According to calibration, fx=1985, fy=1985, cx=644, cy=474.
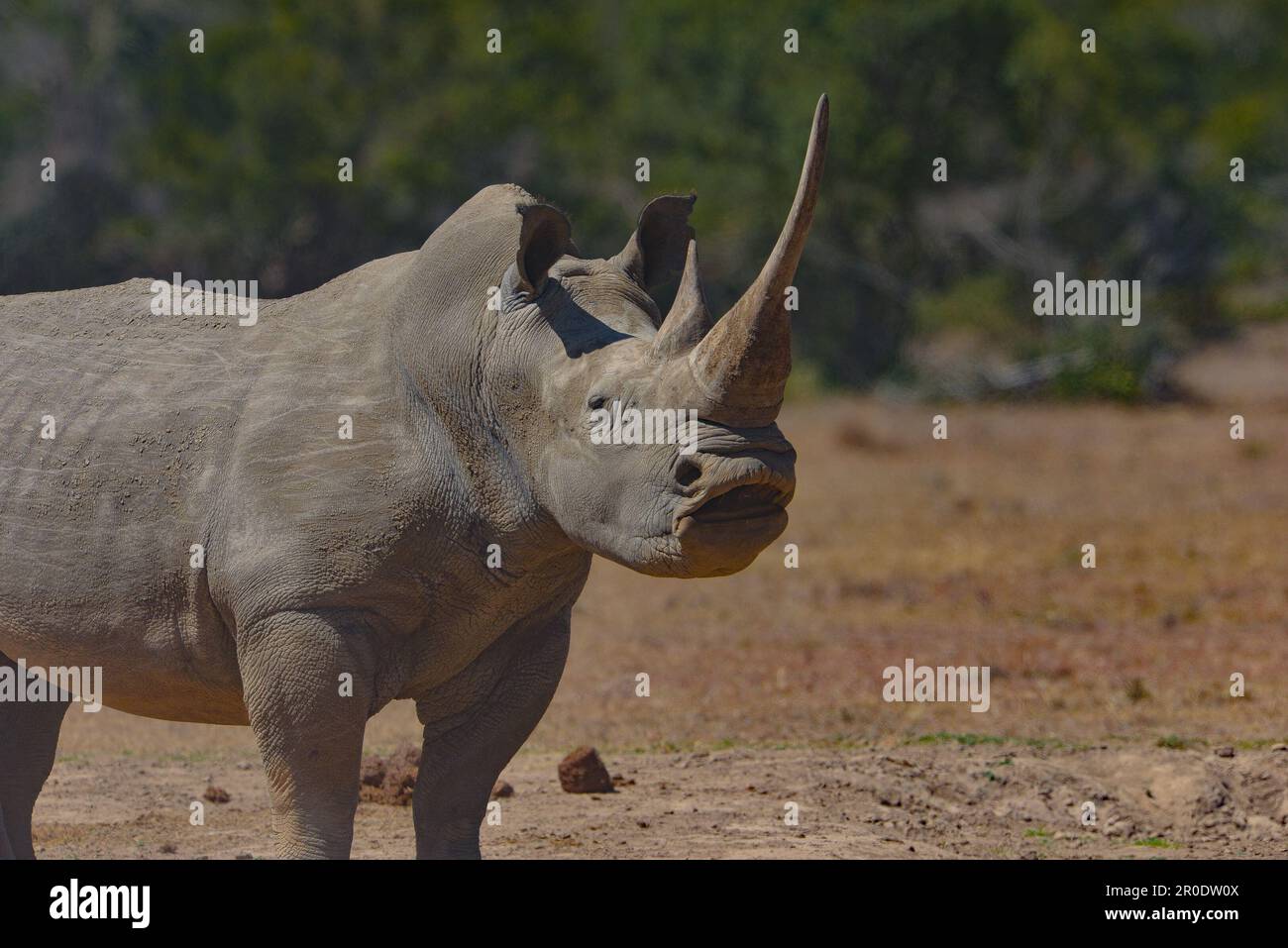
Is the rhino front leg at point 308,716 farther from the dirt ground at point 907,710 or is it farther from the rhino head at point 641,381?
the dirt ground at point 907,710

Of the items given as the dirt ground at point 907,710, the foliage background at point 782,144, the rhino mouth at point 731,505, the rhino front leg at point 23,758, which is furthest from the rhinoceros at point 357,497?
the foliage background at point 782,144

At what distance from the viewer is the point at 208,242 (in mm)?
28953

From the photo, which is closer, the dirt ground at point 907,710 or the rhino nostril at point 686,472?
the rhino nostril at point 686,472

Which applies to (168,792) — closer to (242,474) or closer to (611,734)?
(611,734)

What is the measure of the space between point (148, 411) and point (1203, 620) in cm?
881

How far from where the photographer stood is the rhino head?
17.0 ft

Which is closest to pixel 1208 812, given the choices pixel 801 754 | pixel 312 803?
pixel 801 754

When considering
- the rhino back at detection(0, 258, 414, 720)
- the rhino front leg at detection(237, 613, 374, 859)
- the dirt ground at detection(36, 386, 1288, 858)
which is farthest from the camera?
the dirt ground at detection(36, 386, 1288, 858)

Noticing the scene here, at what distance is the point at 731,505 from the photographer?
5273 millimetres

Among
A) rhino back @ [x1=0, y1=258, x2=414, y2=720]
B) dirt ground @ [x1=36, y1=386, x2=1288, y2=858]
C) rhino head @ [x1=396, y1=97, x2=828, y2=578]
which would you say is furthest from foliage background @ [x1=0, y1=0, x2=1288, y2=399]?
rhino head @ [x1=396, y1=97, x2=828, y2=578]

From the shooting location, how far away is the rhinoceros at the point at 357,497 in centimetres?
588

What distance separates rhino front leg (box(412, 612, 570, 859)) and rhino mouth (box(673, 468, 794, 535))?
1.39 m

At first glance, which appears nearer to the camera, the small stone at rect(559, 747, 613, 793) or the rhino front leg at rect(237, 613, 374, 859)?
the rhino front leg at rect(237, 613, 374, 859)

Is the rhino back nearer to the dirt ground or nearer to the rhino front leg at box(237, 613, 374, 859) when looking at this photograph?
the rhino front leg at box(237, 613, 374, 859)
